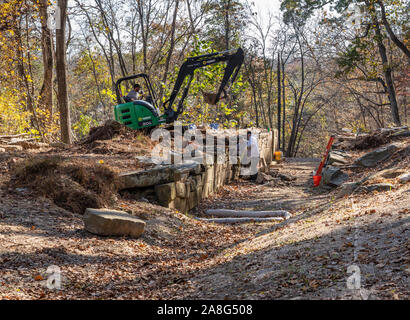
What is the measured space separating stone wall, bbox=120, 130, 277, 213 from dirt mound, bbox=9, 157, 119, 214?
60cm

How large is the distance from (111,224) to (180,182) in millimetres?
3183

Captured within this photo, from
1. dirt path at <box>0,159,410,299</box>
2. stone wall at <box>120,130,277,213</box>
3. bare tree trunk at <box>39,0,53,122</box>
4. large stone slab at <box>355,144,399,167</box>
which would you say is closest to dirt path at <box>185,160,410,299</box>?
dirt path at <box>0,159,410,299</box>

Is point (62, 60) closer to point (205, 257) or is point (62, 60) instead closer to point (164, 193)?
point (164, 193)

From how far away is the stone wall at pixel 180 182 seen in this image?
316 inches

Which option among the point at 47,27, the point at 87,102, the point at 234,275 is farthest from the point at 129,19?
the point at 234,275

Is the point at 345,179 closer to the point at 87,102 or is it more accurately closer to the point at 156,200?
the point at 156,200

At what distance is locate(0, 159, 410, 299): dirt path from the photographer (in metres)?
3.34

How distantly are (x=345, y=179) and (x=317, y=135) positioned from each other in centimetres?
2248

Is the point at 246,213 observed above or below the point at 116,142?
below

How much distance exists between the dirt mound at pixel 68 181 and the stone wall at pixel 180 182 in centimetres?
60

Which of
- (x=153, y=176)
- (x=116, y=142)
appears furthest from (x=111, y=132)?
(x=153, y=176)

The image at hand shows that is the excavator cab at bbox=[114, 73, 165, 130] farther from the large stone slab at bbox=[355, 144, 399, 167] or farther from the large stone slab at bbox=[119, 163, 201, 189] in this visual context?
the large stone slab at bbox=[355, 144, 399, 167]

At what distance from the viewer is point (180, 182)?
346 inches

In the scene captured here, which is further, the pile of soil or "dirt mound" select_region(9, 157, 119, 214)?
the pile of soil
